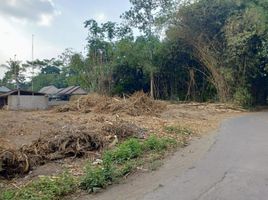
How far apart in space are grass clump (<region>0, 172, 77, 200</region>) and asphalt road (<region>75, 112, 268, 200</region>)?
0.28 m

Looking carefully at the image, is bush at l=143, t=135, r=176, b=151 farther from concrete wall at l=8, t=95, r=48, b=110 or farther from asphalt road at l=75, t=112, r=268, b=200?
concrete wall at l=8, t=95, r=48, b=110

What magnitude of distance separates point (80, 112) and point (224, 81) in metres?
8.12

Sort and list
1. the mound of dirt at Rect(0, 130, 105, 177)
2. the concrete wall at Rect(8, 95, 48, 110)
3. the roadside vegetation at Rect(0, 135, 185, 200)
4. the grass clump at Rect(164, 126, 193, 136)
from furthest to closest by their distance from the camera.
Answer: the concrete wall at Rect(8, 95, 48, 110)
the grass clump at Rect(164, 126, 193, 136)
the mound of dirt at Rect(0, 130, 105, 177)
the roadside vegetation at Rect(0, 135, 185, 200)

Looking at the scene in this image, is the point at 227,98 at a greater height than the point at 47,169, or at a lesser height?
greater

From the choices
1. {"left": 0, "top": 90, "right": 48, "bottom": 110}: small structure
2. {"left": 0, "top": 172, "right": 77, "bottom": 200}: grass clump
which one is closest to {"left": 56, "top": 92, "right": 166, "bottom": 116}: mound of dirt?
{"left": 0, "top": 172, "right": 77, "bottom": 200}: grass clump

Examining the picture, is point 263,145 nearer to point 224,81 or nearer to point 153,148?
point 153,148

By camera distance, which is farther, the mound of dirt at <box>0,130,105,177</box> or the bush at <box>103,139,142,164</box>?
the bush at <box>103,139,142,164</box>

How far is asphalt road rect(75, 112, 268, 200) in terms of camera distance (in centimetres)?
397

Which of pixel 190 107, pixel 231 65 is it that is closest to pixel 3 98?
pixel 190 107

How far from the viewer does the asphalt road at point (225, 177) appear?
393 centimetres

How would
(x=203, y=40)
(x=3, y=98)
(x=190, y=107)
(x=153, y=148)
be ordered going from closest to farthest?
(x=153, y=148), (x=190, y=107), (x=203, y=40), (x=3, y=98)

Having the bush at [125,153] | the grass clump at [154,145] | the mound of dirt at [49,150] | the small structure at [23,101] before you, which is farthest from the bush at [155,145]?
the small structure at [23,101]

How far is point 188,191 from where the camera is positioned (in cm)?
408

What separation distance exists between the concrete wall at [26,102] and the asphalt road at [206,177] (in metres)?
20.3
